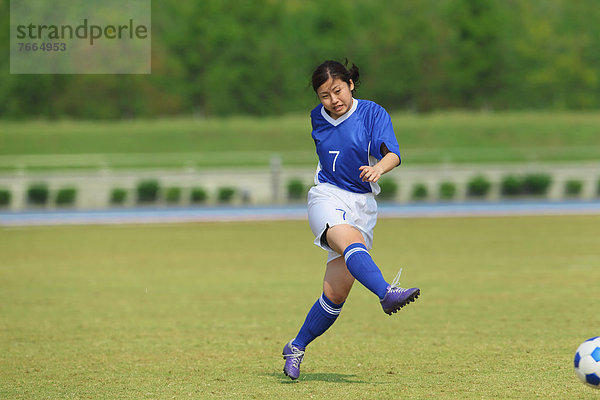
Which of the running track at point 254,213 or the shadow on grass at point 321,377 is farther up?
the shadow on grass at point 321,377

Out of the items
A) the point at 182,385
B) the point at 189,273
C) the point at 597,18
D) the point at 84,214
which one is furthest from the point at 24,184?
the point at 597,18

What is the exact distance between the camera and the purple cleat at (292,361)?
6.12m

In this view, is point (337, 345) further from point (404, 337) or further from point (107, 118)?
point (107, 118)

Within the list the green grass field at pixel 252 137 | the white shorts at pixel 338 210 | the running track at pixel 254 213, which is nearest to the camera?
the white shorts at pixel 338 210

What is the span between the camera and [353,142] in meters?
6.04

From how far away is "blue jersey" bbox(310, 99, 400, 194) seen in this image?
19.8 feet

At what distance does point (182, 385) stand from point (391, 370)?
1.55 m

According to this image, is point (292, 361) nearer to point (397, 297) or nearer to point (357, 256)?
point (357, 256)

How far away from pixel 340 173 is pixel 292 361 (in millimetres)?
1352

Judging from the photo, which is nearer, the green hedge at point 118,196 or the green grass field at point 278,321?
the green grass field at point 278,321

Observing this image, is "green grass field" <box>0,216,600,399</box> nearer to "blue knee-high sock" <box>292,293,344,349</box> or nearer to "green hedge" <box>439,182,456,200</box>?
"blue knee-high sock" <box>292,293,344,349</box>

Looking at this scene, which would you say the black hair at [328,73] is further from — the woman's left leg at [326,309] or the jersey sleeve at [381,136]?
the woman's left leg at [326,309]

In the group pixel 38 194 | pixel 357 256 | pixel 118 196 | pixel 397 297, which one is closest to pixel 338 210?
pixel 357 256

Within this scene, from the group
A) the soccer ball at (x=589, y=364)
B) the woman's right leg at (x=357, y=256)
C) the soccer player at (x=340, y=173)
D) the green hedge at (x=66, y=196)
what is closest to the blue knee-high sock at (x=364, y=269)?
the woman's right leg at (x=357, y=256)
